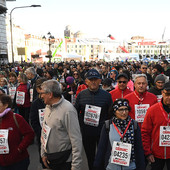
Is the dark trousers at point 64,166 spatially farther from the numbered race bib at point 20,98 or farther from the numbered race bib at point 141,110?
the numbered race bib at point 20,98

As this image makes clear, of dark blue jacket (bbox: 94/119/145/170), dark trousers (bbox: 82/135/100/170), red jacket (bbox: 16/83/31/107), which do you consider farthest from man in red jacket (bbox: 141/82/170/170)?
red jacket (bbox: 16/83/31/107)

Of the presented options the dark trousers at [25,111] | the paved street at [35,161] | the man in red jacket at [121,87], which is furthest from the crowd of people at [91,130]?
the dark trousers at [25,111]

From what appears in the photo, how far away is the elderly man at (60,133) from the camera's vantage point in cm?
286

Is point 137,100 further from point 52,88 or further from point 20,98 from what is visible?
point 20,98

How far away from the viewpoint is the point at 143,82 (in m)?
4.15

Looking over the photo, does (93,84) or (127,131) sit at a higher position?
(93,84)

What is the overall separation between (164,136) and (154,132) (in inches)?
5.6

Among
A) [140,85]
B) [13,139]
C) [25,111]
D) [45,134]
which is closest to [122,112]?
[45,134]

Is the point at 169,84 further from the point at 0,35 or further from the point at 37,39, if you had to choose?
the point at 37,39

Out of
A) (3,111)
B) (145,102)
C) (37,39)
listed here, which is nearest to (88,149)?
(145,102)

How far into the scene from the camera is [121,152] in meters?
2.95

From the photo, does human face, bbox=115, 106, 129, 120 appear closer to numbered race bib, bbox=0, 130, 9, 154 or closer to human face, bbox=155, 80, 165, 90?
numbered race bib, bbox=0, 130, 9, 154

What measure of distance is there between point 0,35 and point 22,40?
31.6 m

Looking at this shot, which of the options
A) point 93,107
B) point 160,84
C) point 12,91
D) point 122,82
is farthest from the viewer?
point 12,91
